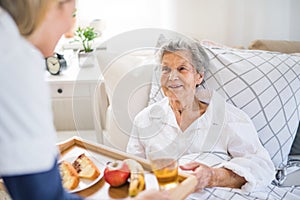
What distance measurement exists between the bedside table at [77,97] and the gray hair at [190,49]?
0.92 ft

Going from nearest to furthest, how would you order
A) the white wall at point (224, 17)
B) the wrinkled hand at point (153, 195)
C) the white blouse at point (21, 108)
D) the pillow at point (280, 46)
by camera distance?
the white blouse at point (21, 108), the wrinkled hand at point (153, 195), the pillow at point (280, 46), the white wall at point (224, 17)

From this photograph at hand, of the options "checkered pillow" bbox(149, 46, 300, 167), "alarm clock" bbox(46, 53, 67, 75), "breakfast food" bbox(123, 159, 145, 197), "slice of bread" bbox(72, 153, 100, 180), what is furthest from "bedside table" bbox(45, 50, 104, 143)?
"checkered pillow" bbox(149, 46, 300, 167)

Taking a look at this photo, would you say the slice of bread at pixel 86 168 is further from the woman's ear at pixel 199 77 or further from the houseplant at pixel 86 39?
the houseplant at pixel 86 39

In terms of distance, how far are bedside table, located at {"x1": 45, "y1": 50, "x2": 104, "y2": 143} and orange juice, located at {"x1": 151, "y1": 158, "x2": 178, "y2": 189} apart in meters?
0.33

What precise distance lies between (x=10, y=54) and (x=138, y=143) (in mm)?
841

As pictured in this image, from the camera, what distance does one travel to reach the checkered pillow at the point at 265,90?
170 cm

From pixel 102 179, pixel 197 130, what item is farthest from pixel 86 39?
pixel 102 179

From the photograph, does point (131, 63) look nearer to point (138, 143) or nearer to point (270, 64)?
point (138, 143)

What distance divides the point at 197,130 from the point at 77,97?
18.2 inches

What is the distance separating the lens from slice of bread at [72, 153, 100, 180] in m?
1.17

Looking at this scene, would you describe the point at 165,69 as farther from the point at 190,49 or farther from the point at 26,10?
the point at 26,10

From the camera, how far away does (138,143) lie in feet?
4.78

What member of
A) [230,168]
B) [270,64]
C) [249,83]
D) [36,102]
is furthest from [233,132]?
[36,102]

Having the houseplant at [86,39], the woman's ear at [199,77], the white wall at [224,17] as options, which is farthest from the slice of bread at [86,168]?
the white wall at [224,17]
